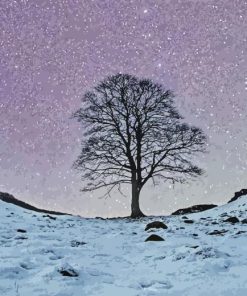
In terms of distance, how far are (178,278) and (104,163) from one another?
19874mm

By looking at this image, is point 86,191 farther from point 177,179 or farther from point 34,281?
point 34,281

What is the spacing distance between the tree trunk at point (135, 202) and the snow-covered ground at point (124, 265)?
13164 mm

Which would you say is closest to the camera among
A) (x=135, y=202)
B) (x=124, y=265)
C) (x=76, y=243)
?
(x=124, y=265)

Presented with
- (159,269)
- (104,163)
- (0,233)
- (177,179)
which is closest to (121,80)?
(104,163)

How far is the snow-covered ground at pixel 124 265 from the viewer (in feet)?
20.4

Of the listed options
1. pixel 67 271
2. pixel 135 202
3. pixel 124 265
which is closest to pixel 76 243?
pixel 124 265

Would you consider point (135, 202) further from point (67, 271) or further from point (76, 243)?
point (67, 271)

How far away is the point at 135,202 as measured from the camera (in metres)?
26.2

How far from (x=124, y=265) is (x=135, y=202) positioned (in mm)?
18000

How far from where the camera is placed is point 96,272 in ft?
24.5

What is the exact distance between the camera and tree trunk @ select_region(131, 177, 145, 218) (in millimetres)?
25587

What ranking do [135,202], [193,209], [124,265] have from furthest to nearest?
[193,209], [135,202], [124,265]

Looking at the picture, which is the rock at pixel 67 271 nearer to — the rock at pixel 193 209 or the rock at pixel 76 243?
the rock at pixel 76 243

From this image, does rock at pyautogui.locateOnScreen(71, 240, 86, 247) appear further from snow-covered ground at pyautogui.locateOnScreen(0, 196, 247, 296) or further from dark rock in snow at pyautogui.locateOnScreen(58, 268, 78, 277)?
dark rock in snow at pyautogui.locateOnScreen(58, 268, 78, 277)
